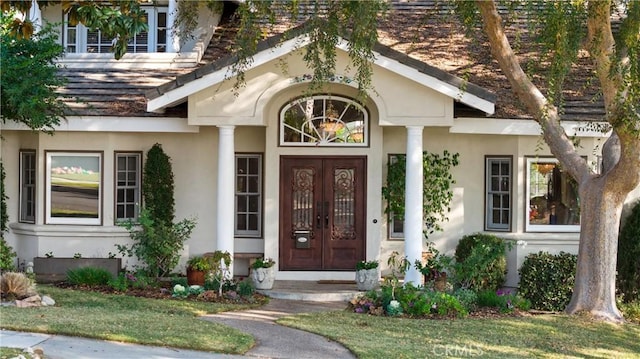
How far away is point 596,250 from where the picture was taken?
15258 mm

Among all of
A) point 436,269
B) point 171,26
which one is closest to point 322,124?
point 436,269

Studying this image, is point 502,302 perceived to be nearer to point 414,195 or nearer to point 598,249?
point 598,249

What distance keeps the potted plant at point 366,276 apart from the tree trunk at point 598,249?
347 centimetres

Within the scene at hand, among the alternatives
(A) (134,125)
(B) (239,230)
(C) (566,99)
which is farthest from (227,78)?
(C) (566,99)

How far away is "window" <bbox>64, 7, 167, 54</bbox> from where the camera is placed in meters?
20.3

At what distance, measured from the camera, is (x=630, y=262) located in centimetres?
1723

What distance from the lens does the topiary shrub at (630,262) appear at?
17.1 m

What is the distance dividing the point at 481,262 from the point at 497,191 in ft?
8.02

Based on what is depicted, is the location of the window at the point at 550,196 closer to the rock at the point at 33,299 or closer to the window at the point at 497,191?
the window at the point at 497,191

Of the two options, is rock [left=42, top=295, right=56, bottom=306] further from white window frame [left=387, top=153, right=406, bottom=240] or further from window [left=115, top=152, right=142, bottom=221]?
white window frame [left=387, top=153, right=406, bottom=240]

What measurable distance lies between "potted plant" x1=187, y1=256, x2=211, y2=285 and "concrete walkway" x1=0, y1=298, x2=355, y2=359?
8.27ft

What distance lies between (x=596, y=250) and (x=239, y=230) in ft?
23.2

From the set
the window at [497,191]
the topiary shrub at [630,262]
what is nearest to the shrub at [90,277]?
the window at [497,191]

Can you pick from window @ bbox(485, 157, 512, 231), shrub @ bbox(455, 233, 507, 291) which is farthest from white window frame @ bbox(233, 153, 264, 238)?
window @ bbox(485, 157, 512, 231)
